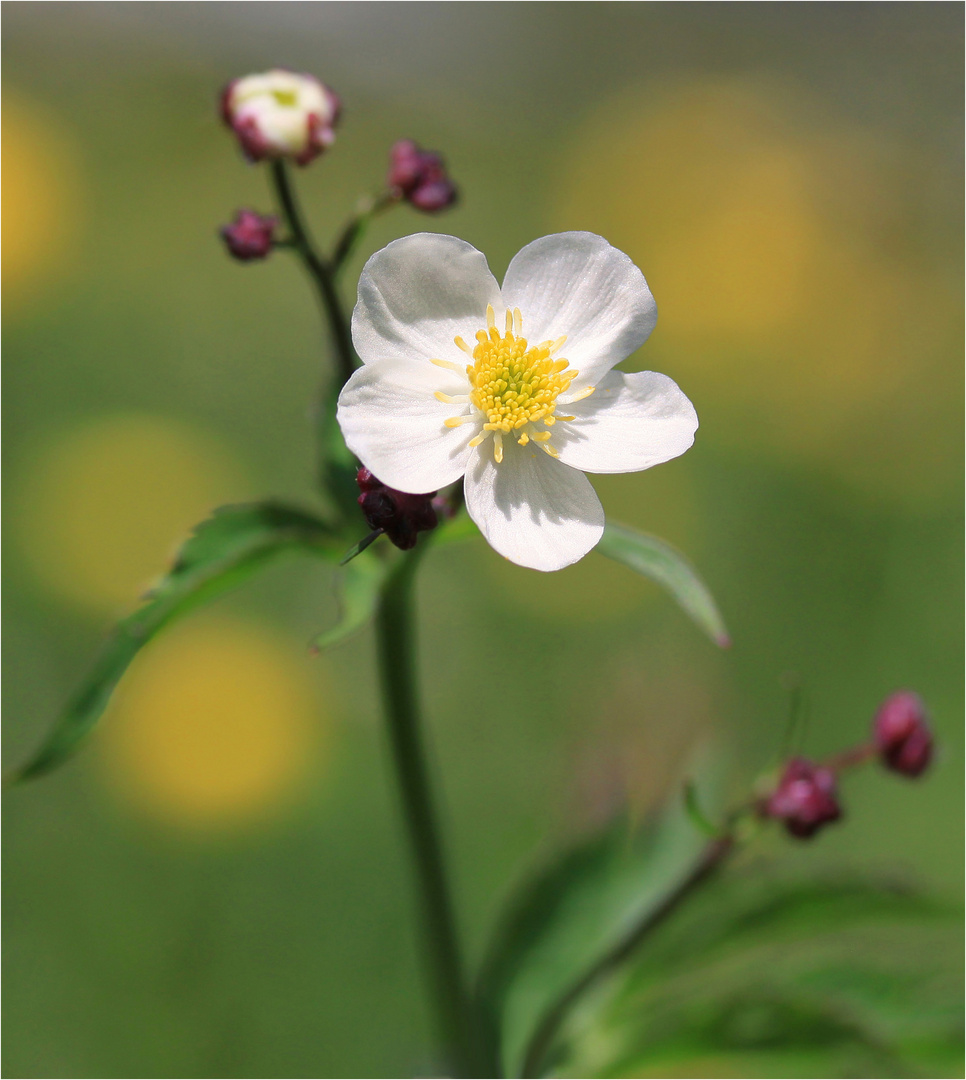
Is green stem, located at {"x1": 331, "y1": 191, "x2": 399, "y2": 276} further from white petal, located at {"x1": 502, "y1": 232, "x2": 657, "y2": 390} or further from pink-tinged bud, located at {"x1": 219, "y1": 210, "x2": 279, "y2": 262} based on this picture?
white petal, located at {"x1": 502, "y1": 232, "x2": 657, "y2": 390}

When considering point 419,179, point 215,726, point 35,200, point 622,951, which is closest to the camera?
point 419,179

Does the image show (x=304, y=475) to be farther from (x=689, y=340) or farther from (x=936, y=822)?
(x=936, y=822)

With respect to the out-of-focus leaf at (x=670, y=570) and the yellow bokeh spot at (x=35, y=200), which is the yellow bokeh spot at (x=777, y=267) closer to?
the yellow bokeh spot at (x=35, y=200)

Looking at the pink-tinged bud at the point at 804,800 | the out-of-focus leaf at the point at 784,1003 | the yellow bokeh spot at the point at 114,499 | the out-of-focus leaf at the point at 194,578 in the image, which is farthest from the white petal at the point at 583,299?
the yellow bokeh spot at the point at 114,499

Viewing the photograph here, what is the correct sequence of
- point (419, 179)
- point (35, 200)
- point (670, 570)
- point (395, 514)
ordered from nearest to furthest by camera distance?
point (395, 514) → point (670, 570) → point (419, 179) → point (35, 200)

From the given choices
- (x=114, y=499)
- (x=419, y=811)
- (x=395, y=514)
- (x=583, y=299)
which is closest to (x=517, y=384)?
(x=583, y=299)

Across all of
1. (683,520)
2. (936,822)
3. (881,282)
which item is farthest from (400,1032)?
(881,282)

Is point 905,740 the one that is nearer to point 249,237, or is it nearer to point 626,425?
point 626,425
